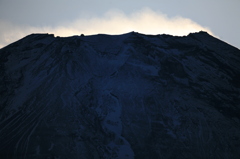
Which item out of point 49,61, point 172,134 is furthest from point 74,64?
point 172,134

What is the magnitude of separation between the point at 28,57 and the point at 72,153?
752 inches

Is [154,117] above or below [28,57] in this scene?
below

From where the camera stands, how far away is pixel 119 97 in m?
40.5

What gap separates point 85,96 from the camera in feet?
133

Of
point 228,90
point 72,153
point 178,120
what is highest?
point 228,90

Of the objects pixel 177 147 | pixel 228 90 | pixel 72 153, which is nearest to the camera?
pixel 72 153

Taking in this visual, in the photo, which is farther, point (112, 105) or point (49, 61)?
point (49, 61)

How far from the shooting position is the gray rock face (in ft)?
115

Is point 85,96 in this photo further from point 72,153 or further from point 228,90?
point 228,90

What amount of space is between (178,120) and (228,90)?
9324mm

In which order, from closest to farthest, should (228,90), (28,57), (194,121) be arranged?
(194,121) < (228,90) < (28,57)

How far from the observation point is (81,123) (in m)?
36.8

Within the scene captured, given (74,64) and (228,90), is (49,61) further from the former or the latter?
(228,90)

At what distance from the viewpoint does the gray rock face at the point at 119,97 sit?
34.9 metres
